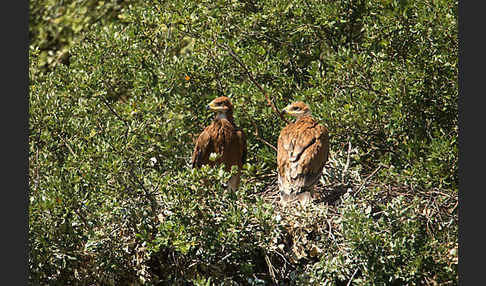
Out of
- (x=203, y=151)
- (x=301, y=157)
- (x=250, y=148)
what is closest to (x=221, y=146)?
(x=203, y=151)

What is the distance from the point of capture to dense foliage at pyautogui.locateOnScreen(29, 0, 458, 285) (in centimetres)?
551

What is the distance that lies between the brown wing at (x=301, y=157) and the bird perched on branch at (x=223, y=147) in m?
0.41

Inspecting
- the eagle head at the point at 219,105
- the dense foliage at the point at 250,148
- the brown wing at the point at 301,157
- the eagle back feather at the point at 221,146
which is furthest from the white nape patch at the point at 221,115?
the brown wing at the point at 301,157

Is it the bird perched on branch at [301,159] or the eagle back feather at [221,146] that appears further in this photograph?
the eagle back feather at [221,146]

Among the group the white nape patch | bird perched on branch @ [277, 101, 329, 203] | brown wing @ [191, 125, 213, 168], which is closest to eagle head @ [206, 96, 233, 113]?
the white nape patch

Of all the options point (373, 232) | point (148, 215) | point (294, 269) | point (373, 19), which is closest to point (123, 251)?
point (148, 215)

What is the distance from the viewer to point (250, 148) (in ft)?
24.0

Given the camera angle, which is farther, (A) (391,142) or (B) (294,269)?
(A) (391,142)

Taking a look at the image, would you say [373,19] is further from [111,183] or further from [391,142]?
[111,183]

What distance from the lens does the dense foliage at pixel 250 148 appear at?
18.1ft

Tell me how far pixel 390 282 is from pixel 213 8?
3.57 meters

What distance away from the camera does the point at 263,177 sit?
7.21 m

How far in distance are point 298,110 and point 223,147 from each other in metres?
0.79

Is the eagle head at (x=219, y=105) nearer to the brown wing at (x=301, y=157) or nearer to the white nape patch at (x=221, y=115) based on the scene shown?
the white nape patch at (x=221, y=115)
